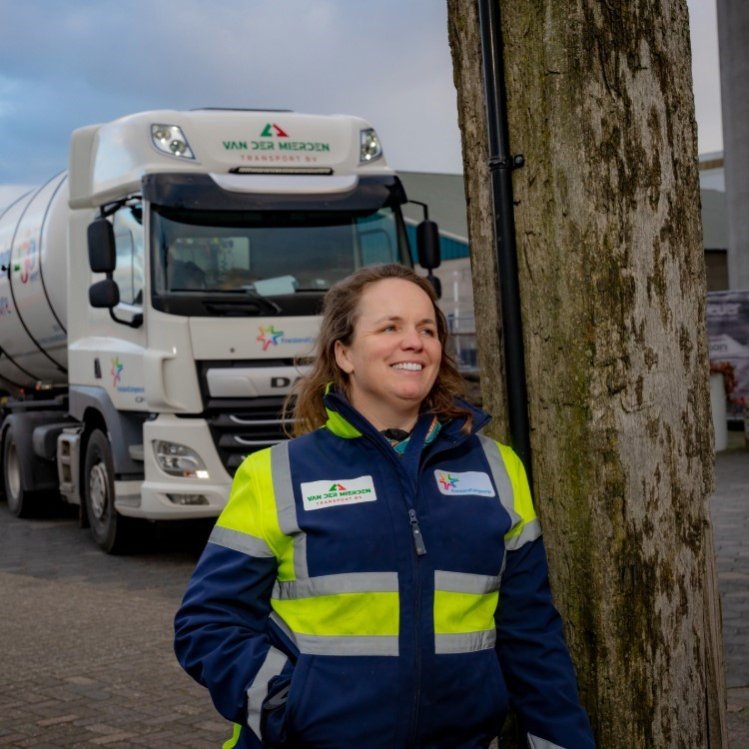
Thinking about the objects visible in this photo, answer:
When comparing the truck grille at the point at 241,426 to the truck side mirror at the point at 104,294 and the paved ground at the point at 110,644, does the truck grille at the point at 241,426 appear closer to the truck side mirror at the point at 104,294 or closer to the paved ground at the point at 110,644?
the paved ground at the point at 110,644

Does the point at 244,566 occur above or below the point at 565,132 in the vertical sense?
below

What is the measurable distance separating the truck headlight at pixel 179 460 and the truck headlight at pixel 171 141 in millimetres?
2221

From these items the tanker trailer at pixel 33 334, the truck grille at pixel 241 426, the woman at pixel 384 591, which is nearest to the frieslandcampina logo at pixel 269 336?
the truck grille at pixel 241 426

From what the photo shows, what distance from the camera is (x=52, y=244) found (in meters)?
12.0

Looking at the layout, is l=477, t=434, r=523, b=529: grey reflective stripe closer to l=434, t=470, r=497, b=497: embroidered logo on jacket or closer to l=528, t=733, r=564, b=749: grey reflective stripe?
l=434, t=470, r=497, b=497: embroidered logo on jacket

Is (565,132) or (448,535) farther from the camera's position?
(565,132)

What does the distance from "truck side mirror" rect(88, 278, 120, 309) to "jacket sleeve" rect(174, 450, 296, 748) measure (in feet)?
24.8

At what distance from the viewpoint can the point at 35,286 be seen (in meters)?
12.4

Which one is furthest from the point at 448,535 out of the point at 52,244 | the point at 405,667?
the point at 52,244

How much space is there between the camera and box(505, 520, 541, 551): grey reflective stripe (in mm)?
2670

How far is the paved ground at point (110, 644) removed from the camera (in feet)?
17.9

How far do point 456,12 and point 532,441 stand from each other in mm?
1074

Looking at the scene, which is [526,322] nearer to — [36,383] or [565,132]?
[565,132]

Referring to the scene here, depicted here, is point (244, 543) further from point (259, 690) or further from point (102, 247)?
point (102, 247)
